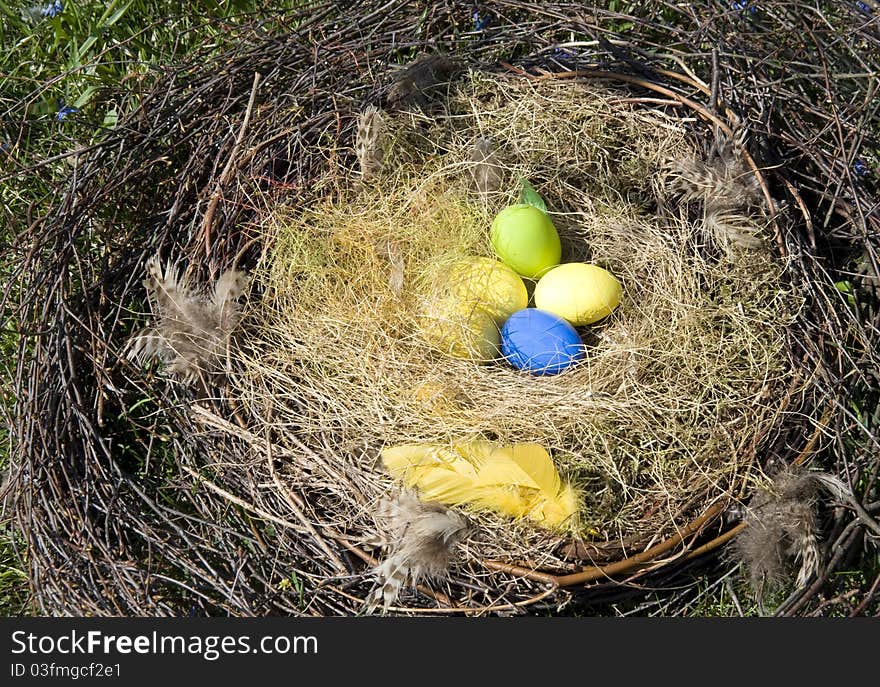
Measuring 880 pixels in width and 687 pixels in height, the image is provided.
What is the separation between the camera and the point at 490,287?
247 cm

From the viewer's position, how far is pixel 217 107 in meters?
2.68

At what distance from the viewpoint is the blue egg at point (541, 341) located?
7.84ft

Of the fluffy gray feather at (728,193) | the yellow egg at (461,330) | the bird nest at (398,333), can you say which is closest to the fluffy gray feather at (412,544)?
the bird nest at (398,333)

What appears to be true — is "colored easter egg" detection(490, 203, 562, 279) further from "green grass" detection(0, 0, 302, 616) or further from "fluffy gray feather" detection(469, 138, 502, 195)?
"green grass" detection(0, 0, 302, 616)

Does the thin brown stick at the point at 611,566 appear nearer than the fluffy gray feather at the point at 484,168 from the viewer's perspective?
Yes

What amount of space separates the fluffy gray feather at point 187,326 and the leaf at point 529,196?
2.79ft

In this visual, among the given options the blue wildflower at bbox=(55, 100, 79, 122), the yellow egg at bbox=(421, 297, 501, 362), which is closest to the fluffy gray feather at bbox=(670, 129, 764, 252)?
the yellow egg at bbox=(421, 297, 501, 362)

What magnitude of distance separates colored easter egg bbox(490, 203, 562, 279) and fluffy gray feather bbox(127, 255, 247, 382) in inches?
29.1

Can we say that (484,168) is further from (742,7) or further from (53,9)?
(53,9)

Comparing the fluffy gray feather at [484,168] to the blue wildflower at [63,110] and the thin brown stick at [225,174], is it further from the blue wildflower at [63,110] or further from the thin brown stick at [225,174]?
the blue wildflower at [63,110]

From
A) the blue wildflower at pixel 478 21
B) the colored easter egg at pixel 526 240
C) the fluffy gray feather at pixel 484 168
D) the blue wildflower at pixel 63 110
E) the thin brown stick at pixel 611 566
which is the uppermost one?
the blue wildflower at pixel 63 110

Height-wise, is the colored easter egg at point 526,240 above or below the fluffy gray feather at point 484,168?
below

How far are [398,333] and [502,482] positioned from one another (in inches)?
22.7

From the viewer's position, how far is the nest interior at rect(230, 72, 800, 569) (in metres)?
2.23
